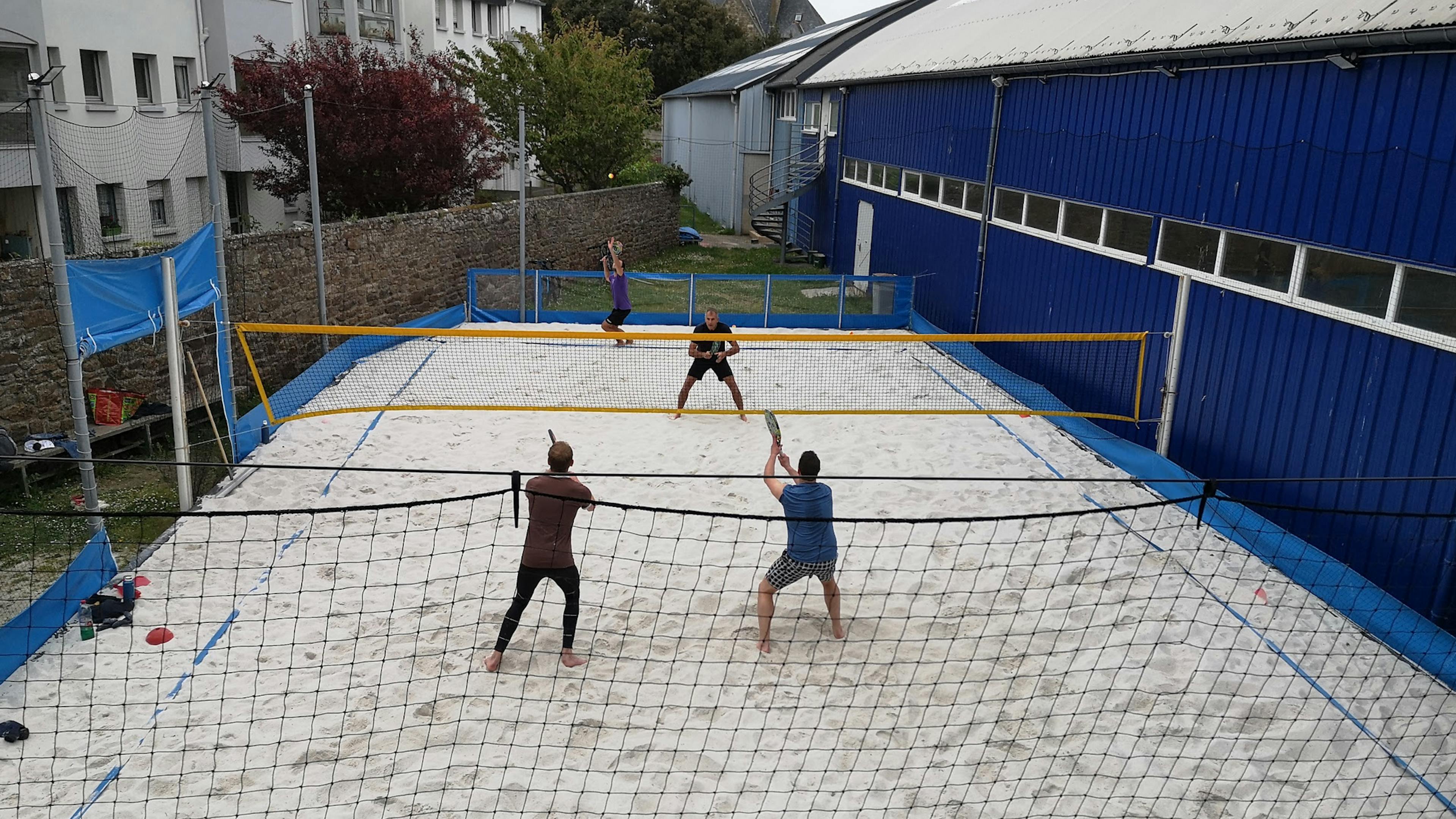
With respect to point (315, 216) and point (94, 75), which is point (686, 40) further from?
point (315, 216)

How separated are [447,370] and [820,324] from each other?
6.19 meters

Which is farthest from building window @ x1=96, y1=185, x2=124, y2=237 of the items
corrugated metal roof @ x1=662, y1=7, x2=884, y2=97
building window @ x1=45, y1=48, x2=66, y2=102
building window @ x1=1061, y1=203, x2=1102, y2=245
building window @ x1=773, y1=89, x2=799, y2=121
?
corrugated metal roof @ x1=662, y1=7, x2=884, y2=97

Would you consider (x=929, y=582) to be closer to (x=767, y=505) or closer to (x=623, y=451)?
(x=767, y=505)

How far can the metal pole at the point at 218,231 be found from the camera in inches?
356

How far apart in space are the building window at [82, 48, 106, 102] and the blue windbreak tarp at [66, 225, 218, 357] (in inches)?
562

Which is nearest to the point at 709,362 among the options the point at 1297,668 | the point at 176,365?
the point at 176,365

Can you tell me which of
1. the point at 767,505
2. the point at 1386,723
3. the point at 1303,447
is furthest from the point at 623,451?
the point at 1386,723

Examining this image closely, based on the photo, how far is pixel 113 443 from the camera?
10234 mm

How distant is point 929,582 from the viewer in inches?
299

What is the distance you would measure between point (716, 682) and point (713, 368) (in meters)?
5.78

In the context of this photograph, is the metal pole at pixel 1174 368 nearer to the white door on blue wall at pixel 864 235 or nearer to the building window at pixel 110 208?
the white door on blue wall at pixel 864 235

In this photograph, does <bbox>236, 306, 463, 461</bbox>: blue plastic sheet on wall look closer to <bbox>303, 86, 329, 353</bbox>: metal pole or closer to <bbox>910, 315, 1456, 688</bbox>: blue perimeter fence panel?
<bbox>303, 86, 329, 353</bbox>: metal pole

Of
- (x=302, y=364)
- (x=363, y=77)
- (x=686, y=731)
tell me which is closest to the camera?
(x=686, y=731)

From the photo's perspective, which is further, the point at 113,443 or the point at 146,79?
the point at 146,79
